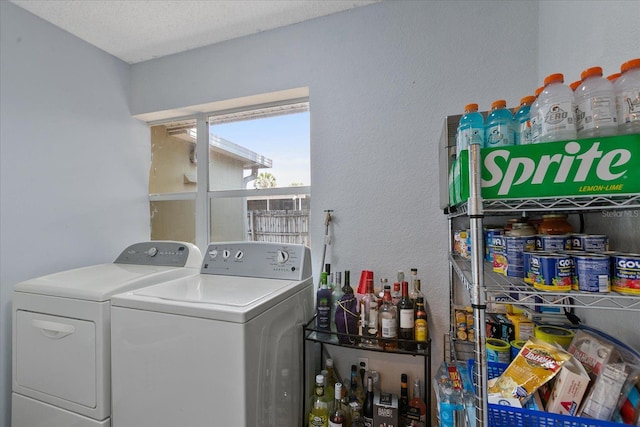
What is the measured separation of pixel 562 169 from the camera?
25.7 inches

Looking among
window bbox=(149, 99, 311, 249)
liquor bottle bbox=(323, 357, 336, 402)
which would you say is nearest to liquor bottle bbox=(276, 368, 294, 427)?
liquor bottle bbox=(323, 357, 336, 402)

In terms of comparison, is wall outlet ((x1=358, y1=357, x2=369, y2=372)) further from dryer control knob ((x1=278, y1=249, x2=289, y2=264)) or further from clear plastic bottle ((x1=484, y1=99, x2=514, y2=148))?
clear plastic bottle ((x1=484, y1=99, x2=514, y2=148))

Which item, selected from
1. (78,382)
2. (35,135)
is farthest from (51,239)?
(78,382)

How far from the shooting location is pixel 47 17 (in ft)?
5.63

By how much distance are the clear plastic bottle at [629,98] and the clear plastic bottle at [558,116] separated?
0.09 m

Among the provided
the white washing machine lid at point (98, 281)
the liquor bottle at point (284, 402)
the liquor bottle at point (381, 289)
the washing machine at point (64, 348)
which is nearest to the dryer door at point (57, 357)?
the washing machine at point (64, 348)

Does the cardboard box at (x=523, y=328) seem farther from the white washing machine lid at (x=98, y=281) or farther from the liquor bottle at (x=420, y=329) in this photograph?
the white washing machine lid at (x=98, y=281)

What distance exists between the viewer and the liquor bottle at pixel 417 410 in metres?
1.38

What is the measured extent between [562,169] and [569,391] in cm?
57

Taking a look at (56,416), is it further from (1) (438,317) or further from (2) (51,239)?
(1) (438,317)

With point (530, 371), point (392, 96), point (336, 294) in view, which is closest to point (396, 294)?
point (336, 294)

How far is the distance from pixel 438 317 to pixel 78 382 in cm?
172

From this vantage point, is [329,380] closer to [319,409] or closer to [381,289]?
[319,409]

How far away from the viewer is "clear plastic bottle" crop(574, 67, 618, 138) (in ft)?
2.17
